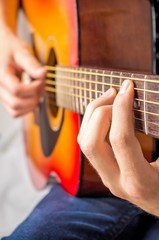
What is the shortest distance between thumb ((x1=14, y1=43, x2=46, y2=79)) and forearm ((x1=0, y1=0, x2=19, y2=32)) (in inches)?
3.3

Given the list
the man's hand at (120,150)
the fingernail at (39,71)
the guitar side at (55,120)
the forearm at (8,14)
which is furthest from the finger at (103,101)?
the forearm at (8,14)

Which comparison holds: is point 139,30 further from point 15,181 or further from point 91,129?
point 15,181

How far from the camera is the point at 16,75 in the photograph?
0.93 metres

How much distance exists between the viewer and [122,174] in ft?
1.76

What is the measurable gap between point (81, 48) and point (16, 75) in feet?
0.78

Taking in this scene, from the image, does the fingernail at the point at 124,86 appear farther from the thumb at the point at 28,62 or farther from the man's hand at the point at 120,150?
the thumb at the point at 28,62

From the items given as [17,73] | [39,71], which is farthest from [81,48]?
[17,73]

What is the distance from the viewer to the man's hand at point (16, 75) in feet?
2.83

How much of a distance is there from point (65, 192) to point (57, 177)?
8cm

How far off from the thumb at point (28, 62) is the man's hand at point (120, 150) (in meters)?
0.32

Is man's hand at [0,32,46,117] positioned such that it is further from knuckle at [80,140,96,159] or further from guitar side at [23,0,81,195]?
knuckle at [80,140,96,159]

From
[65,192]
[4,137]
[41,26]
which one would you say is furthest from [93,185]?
[4,137]

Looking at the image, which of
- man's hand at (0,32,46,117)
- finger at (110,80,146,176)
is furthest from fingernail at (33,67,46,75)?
finger at (110,80,146,176)

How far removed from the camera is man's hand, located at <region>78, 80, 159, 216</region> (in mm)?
508
